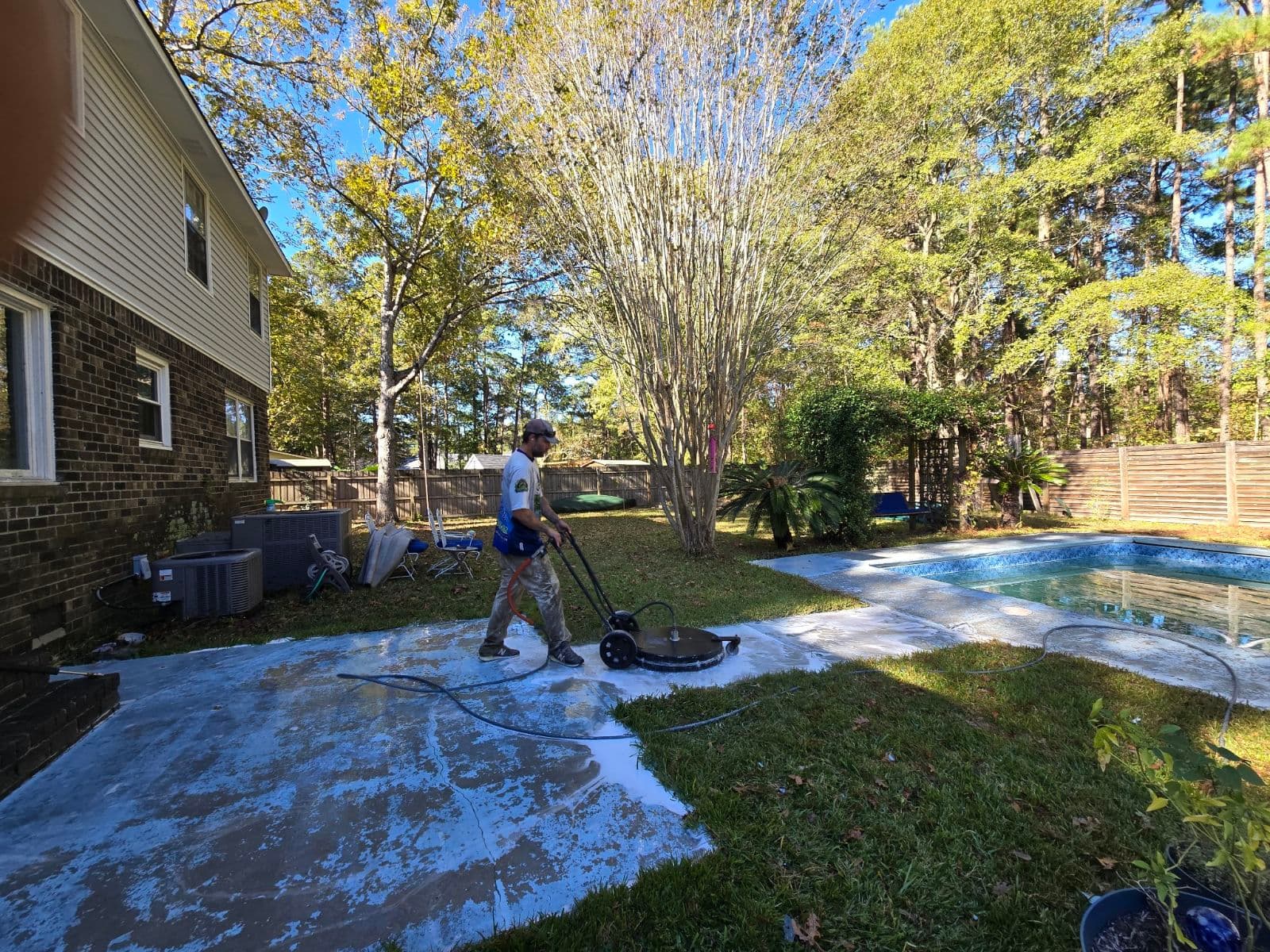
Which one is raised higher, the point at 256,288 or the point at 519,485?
the point at 256,288

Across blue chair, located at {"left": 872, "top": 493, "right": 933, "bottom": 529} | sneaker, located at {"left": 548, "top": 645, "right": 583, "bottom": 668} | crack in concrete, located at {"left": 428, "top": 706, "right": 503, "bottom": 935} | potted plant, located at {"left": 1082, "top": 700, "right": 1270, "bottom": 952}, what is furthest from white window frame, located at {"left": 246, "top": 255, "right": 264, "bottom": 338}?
blue chair, located at {"left": 872, "top": 493, "right": 933, "bottom": 529}

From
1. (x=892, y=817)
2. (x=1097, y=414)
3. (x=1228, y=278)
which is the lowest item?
(x=892, y=817)

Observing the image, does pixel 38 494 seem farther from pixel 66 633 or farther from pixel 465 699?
pixel 465 699

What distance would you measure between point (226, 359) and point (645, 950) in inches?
363

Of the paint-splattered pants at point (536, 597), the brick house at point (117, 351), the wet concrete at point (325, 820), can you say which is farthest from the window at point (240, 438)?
the paint-splattered pants at point (536, 597)

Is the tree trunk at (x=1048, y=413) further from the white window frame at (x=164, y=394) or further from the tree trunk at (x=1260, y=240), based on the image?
the white window frame at (x=164, y=394)

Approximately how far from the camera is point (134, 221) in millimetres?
5883

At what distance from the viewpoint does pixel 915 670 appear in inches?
161

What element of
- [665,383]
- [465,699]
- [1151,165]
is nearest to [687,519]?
[665,383]

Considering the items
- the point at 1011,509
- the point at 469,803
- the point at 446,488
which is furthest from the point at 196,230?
the point at 1011,509

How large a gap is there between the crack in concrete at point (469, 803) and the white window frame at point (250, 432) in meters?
6.89

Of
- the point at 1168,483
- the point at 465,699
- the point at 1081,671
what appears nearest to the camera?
the point at 465,699

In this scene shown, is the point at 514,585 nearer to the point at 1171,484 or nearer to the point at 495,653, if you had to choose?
the point at 495,653

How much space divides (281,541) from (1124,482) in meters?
16.2
